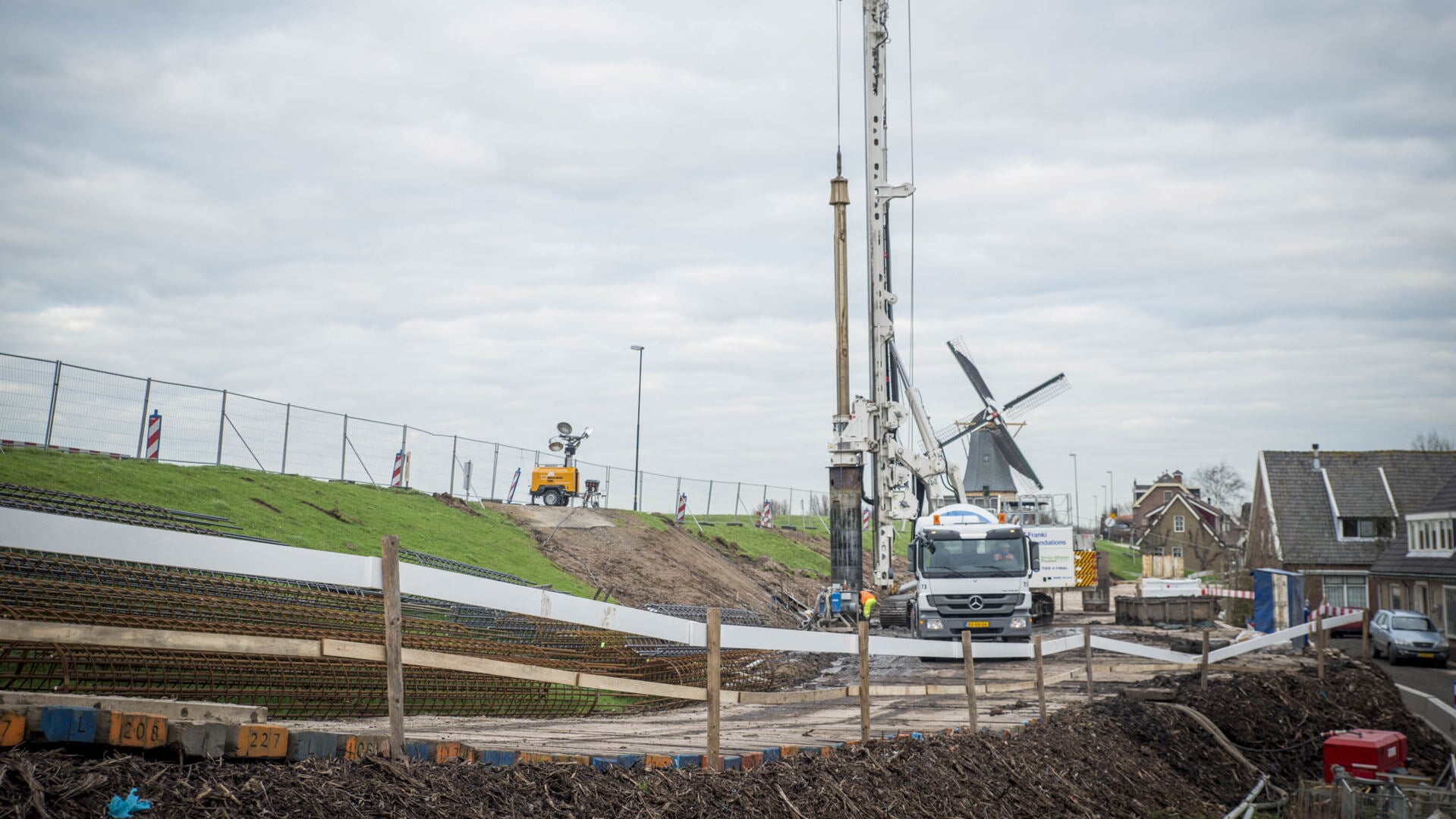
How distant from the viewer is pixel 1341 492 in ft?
169

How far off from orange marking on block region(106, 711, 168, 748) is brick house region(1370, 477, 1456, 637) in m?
41.9

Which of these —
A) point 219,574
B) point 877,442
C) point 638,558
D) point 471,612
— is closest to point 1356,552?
point 877,442

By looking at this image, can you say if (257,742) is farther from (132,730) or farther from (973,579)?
(973,579)

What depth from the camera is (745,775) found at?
7371 millimetres

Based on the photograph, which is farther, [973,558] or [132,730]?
[973,558]

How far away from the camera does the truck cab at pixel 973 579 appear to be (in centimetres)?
2345

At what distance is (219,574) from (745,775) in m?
6.19

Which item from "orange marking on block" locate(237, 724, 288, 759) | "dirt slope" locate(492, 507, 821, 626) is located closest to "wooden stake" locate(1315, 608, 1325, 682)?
Result: "dirt slope" locate(492, 507, 821, 626)

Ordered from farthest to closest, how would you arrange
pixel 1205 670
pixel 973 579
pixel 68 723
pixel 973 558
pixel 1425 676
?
1. pixel 1425 676
2. pixel 973 558
3. pixel 973 579
4. pixel 1205 670
5. pixel 68 723

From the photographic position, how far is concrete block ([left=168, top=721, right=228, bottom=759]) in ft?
17.1

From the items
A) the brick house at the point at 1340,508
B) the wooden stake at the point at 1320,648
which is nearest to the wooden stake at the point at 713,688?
the wooden stake at the point at 1320,648

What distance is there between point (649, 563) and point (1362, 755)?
21464 mm

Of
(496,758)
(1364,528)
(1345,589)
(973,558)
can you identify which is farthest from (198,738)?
(1364,528)

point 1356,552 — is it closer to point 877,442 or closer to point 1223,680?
point 877,442
